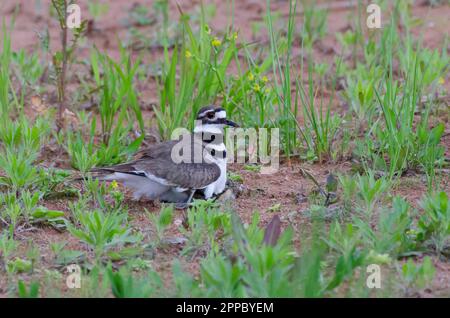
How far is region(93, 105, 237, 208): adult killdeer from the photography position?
6.54 meters

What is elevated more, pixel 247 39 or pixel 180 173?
pixel 247 39

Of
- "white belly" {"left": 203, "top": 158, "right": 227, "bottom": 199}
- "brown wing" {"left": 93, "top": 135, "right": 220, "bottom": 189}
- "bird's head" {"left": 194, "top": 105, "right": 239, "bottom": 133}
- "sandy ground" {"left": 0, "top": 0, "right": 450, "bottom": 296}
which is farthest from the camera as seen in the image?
"bird's head" {"left": 194, "top": 105, "right": 239, "bottom": 133}

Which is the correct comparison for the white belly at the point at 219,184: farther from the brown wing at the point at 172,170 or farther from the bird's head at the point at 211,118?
the bird's head at the point at 211,118

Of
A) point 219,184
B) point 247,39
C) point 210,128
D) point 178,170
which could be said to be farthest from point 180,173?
point 247,39

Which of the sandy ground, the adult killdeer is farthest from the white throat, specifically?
the sandy ground

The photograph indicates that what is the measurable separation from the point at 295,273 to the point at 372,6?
502cm

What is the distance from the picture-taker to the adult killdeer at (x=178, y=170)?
6.54 meters

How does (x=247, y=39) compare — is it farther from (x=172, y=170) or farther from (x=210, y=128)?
(x=172, y=170)

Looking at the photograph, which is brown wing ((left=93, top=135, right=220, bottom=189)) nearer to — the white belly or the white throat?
the white belly

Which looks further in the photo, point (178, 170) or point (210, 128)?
point (210, 128)

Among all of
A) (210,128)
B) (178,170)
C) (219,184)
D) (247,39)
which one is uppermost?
(247,39)

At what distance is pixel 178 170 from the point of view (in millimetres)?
6641

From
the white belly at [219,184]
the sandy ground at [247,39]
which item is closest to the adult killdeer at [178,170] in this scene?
the white belly at [219,184]
